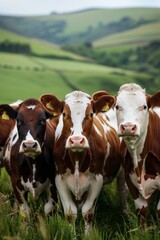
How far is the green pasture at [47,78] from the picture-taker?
114 feet

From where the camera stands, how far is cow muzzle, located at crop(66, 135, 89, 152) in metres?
6.00

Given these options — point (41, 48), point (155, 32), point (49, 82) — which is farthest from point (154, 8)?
point (49, 82)

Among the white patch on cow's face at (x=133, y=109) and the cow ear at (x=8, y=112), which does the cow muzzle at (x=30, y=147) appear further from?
the white patch on cow's face at (x=133, y=109)

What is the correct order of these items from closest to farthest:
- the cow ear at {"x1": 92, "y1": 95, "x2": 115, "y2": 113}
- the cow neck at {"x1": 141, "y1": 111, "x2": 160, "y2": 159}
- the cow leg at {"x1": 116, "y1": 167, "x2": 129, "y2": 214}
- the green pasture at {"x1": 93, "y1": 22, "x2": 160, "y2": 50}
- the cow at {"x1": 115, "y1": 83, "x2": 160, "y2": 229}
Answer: the cow at {"x1": 115, "y1": 83, "x2": 160, "y2": 229}, the cow neck at {"x1": 141, "y1": 111, "x2": 160, "y2": 159}, the cow ear at {"x1": 92, "y1": 95, "x2": 115, "y2": 113}, the cow leg at {"x1": 116, "y1": 167, "x2": 129, "y2": 214}, the green pasture at {"x1": 93, "y1": 22, "x2": 160, "y2": 50}

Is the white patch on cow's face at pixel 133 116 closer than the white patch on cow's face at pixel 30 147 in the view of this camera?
Yes

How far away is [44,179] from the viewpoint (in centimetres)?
709

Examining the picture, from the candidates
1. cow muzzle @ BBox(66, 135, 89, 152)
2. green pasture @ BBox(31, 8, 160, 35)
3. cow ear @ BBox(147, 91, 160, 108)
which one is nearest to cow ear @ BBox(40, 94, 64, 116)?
cow muzzle @ BBox(66, 135, 89, 152)

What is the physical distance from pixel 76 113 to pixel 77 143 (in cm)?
63

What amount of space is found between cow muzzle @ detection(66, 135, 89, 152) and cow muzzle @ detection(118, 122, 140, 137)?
1.83ft

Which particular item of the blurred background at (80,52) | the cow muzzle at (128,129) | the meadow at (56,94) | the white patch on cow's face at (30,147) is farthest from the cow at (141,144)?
the blurred background at (80,52)

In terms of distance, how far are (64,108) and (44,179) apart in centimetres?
122

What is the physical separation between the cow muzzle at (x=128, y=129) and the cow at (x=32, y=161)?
1538 mm

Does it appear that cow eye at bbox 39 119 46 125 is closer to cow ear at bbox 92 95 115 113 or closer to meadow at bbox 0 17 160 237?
cow ear at bbox 92 95 115 113

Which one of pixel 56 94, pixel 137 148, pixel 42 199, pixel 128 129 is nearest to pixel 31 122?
pixel 137 148
